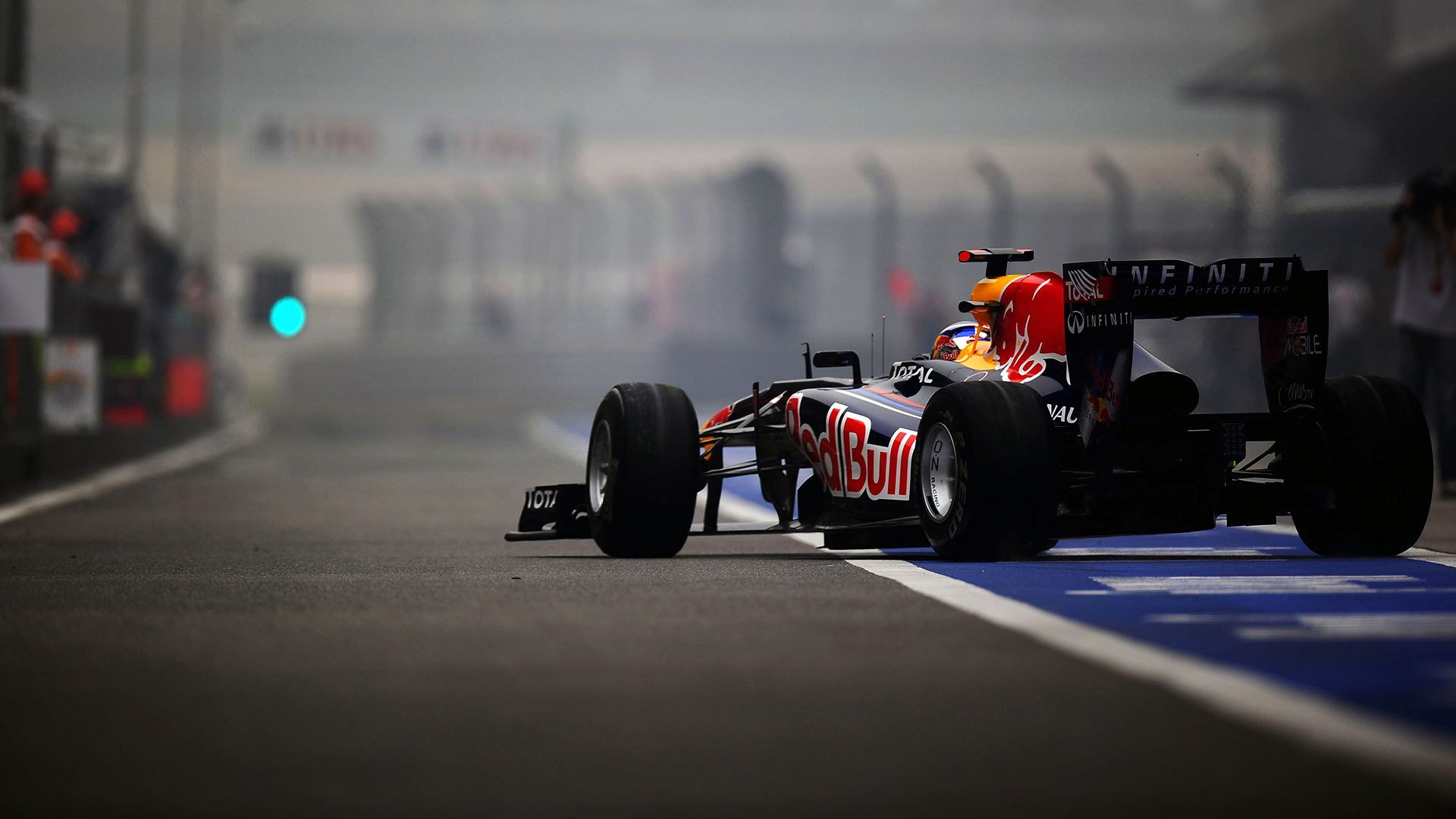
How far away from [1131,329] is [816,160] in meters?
33.9

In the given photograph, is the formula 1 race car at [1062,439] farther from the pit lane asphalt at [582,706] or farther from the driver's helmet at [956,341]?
the pit lane asphalt at [582,706]

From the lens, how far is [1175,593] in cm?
837

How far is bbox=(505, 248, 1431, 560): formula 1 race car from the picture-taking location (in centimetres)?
936

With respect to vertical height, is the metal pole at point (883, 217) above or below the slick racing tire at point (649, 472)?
above

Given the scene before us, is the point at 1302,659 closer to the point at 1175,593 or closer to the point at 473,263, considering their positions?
the point at 1175,593

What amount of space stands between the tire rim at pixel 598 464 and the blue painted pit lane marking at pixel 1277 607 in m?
1.13

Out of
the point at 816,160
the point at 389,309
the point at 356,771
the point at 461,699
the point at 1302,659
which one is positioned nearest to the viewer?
the point at 356,771

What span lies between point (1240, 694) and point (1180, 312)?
399 centimetres

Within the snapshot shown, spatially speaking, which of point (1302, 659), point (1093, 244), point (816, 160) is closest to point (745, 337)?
point (816, 160)

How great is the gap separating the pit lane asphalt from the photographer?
5668 mm

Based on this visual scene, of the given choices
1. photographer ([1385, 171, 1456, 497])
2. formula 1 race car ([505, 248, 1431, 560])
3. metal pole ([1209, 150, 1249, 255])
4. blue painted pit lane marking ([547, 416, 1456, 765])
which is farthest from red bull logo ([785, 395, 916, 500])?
metal pole ([1209, 150, 1249, 255])

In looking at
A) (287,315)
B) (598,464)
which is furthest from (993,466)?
(287,315)

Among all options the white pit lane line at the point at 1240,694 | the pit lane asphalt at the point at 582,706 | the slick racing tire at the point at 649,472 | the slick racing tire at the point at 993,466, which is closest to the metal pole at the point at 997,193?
the slick racing tire at the point at 649,472

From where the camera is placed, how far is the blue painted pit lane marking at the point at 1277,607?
19.7 feet
